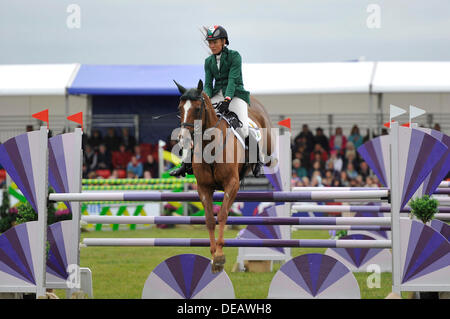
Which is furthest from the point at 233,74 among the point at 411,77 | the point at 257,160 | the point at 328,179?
the point at 411,77

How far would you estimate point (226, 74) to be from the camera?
6.31 meters

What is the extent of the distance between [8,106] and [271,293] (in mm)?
13624

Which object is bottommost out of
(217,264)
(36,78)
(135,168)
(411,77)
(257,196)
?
(217,264)

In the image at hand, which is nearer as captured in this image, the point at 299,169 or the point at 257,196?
the point at 257,196

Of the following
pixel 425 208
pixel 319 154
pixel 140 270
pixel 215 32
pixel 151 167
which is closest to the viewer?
pixel 425 208

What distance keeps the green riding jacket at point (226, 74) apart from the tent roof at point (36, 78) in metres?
10.6

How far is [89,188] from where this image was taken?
574 inches

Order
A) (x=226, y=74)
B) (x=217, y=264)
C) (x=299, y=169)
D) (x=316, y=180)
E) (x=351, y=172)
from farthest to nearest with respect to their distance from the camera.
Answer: (x=299, y=169) < (x=351, y=172) < (x=316, y=180) < (x=226, y=74) < (x=217, y=264)

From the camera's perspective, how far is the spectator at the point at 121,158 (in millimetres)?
16625

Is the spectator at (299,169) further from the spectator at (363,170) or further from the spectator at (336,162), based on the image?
the spectator at (363,170)

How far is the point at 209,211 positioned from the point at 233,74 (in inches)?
49.7

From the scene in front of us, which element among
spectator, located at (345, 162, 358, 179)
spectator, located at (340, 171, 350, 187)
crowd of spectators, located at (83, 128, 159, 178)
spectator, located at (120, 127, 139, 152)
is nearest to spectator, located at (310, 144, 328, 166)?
spectator, located at (345, 162, 358, 179)

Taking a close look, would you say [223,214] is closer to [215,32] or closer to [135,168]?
[215,32]

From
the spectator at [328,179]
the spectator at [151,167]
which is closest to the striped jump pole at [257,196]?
the spectator at [328,179]
